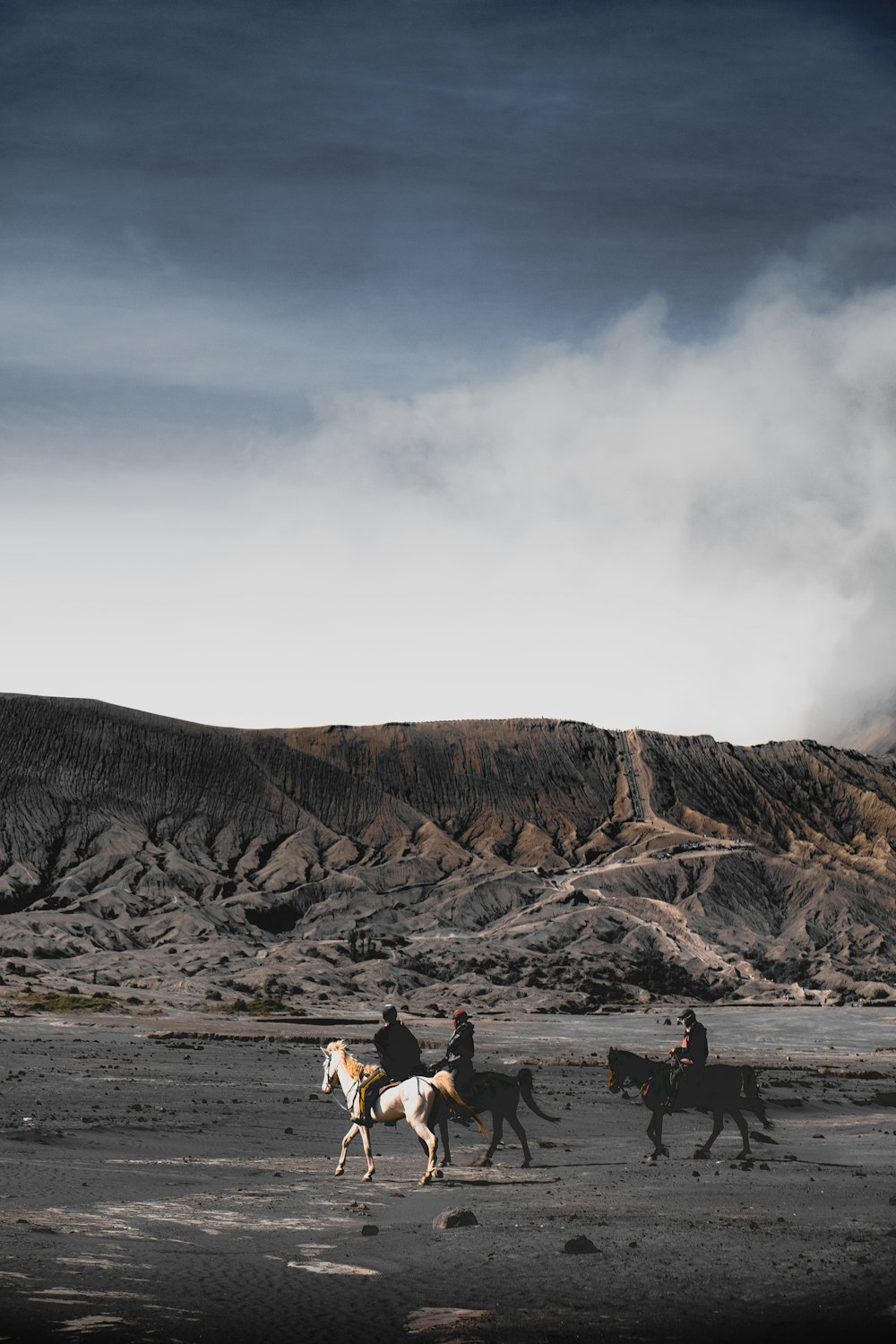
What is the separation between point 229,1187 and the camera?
58.5ft

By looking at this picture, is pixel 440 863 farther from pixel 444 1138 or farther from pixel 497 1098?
pixel 444 1138

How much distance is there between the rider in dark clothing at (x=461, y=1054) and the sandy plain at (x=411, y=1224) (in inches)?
49.0

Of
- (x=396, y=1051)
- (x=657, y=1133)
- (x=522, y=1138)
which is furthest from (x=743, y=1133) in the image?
(x=396, y=1051)

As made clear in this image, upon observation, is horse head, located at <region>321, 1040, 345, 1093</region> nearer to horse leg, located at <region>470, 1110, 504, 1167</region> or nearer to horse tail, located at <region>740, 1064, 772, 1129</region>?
horse leg, located at <region>470, 1110, 504, 1167</region>

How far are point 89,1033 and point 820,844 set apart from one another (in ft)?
346

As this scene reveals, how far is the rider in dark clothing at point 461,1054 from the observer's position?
65.2 ft

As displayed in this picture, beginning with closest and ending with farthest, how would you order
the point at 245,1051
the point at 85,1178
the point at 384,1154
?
the point at 85,1178 < the point at 384,1154 < the point at 245,1051

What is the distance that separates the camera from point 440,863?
11919cm


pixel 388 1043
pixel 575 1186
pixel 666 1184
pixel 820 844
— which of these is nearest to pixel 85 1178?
pixel 388 1043

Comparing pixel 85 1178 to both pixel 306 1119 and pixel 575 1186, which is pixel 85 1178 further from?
pixel 306 1119

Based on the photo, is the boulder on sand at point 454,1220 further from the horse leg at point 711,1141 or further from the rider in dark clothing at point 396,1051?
the horse leg at point 711,1141

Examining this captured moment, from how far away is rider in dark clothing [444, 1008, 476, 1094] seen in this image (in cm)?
1988

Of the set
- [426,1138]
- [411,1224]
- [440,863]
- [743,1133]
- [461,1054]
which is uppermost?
[440,863]

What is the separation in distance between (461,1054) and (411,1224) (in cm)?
537
